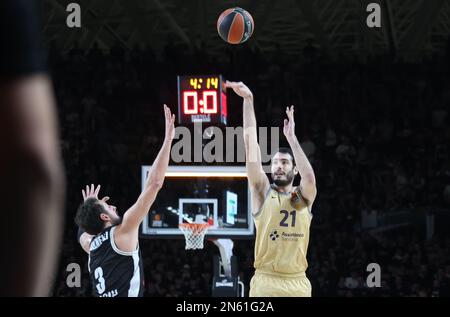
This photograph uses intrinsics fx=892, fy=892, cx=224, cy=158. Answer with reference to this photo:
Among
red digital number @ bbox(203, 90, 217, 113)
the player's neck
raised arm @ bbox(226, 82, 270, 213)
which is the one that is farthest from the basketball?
the player's neck

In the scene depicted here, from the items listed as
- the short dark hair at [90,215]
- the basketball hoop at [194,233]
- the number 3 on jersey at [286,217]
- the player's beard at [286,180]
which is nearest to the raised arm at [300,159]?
the player's beard at [286,180]

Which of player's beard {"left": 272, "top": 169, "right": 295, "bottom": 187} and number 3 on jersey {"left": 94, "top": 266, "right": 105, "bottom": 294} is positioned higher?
player's beard {"left": 272, "top": 169, "right": 295, "bottom": 187}

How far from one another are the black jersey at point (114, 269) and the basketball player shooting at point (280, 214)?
1.56 m

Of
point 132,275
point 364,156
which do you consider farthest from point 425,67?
point 132,275

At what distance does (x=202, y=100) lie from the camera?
37.8 feet

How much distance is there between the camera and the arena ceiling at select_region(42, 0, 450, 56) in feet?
59.2

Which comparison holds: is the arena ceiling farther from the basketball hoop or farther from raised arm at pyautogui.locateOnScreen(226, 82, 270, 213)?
raised arm at pyautogui.locateOnScreen(226, 82, 270, 213)

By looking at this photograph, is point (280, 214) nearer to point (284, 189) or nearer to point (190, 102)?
point (284, 189)

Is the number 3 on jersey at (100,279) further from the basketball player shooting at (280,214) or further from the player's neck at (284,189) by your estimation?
the player's neck at (284,189)

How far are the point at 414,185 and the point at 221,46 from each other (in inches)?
289

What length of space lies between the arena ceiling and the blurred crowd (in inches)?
42.0

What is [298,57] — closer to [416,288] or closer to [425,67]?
[425,67]

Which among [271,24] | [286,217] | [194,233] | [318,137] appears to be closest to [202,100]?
[194,233]

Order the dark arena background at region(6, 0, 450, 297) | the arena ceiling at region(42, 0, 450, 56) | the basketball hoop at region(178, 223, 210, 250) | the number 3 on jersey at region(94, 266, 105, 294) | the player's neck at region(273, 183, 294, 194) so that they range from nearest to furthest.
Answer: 1. the number 3 on jersey at region(94, 266, 105, 294)
2. the player's neck at region(273, 183, 294, 194)
3. the basketball hoop at region(178, 223, 210, 250)
4. the dark arena background at region(6, 0, 450, 297)
5. the arena ceiling at region(42, 0, 450, 56)
